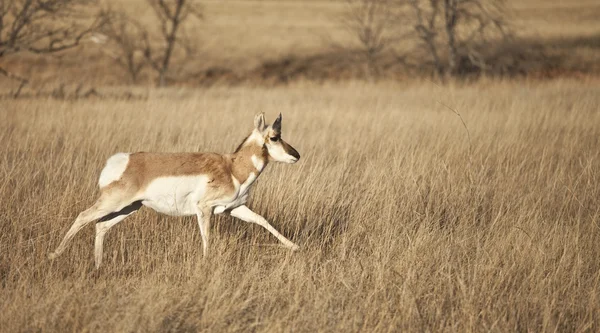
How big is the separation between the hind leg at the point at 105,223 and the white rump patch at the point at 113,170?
0.32 meters

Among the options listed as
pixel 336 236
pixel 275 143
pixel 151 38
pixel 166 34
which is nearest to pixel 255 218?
pixel 275 143

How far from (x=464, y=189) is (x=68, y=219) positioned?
372cm

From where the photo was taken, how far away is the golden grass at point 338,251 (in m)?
3.31

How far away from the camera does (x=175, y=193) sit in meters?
3.86

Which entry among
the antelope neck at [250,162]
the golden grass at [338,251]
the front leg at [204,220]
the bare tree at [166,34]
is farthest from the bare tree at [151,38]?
the front leg at [204,220]

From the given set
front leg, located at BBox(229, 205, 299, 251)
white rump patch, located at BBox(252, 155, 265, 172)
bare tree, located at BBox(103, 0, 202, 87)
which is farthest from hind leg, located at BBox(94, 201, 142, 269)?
bare tree, located at BBox(103, 0, 202, 87)

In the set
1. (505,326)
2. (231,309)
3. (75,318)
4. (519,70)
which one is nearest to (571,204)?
(505,326)

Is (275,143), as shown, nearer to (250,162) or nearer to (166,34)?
(250,162)

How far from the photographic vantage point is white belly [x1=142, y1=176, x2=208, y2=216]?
12.6ft

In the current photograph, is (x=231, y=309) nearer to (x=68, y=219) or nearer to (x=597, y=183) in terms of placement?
(x=68, y=219)

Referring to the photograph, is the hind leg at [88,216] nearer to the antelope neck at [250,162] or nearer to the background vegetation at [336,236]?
the background vegetation at [336,236]

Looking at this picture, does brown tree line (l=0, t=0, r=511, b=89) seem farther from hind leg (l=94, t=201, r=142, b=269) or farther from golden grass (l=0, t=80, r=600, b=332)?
hind leg (l=94, t=201, r=142, b=269)

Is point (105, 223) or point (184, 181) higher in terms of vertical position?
point (184, 181)

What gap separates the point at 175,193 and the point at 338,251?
1374 mm
